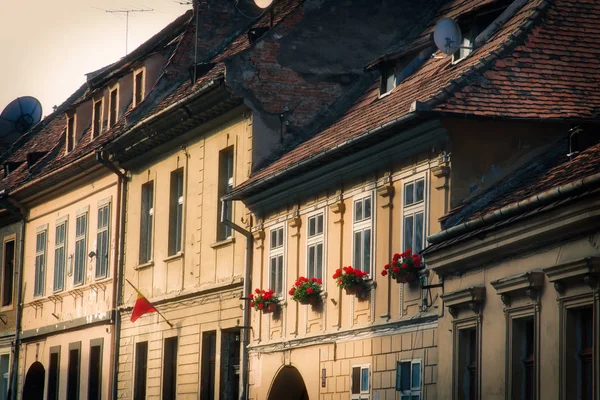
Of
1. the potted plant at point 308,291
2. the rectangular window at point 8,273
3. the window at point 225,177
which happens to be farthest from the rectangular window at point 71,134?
the potted plant at point 308,291

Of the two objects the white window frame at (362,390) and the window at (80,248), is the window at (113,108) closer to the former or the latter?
the window at (80,248)

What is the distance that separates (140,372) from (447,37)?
40.4ft

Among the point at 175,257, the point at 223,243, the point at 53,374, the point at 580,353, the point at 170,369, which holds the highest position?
the point at 175,257

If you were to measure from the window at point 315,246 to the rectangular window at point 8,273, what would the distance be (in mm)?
17903

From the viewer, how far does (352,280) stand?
2178cm

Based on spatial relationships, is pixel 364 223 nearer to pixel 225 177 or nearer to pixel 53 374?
pixel 225 177

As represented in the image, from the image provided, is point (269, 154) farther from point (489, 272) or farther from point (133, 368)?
point (489, 272)

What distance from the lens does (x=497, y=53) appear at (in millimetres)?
20641

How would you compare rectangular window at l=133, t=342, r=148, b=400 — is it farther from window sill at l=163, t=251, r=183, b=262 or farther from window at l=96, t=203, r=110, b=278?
Answer: window at l=96, t=203, r=110, b=278

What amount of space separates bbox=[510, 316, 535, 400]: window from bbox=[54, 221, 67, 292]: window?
67.5ft

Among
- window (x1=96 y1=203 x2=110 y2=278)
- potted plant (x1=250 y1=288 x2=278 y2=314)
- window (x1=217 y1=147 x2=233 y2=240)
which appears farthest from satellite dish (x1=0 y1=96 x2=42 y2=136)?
potted plant (x1=250 y1=288 x2=278 y2=314)

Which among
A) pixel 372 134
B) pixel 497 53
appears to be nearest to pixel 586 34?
pixel 497 53

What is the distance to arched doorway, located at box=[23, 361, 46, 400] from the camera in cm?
3772

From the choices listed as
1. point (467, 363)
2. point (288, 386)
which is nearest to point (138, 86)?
point (288, 386)
